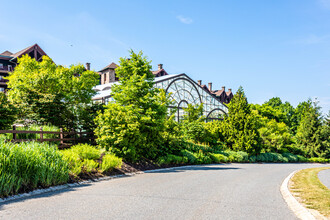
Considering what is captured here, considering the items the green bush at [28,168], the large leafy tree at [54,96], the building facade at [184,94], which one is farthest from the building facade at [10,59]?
the green bush at [28,168]

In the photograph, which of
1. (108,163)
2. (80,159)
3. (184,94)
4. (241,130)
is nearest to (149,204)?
(108,163)

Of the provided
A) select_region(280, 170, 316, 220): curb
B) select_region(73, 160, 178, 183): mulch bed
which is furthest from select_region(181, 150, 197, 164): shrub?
select_region(280, 170, 316, 220): curb

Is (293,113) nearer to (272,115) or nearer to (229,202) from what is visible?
(272,115)

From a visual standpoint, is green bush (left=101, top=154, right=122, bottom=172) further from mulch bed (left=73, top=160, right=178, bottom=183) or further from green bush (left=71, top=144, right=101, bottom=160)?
green bush (left=71, top=144, right=101, bottom=160)

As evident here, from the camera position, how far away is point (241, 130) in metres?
29.8

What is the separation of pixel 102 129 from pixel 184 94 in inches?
1126

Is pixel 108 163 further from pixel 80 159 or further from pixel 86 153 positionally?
pixel 80 159

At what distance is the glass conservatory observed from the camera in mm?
38812

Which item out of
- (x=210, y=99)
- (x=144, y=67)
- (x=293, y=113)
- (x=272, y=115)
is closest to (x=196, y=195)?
(x=144, y=67)

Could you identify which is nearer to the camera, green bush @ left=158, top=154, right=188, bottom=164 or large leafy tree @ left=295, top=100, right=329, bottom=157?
green bush @ left=158, top=154, right=188, bottom=164

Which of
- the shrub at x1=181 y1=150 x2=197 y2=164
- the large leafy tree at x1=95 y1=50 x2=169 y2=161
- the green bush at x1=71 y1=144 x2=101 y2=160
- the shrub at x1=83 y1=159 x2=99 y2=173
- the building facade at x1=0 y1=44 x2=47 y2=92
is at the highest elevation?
the building facade at x1=0 y1=44 x2=47 y2=92

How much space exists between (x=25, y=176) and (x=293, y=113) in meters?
86.1

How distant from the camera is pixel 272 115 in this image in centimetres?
6688

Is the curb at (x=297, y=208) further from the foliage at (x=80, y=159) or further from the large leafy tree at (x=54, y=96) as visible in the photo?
the large leafy tree at (x=54, y=96)
